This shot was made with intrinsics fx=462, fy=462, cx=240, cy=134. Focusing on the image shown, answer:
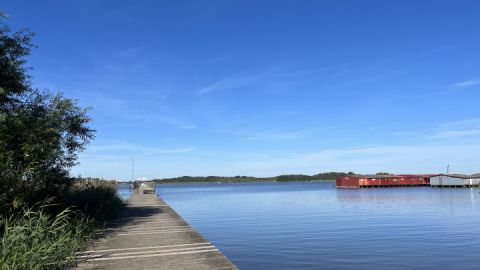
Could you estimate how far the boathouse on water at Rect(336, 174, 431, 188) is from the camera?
5773 inches

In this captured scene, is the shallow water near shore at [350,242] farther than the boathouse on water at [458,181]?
No

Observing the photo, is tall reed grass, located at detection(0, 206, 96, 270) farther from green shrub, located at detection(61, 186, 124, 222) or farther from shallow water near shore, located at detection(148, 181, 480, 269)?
shallow water near shore, located at detection(148, 181, 480, 269)

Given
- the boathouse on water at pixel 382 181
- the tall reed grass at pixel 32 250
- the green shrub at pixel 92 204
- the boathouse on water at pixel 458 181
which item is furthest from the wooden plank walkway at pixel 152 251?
the boathouse on water at pixel 382 181

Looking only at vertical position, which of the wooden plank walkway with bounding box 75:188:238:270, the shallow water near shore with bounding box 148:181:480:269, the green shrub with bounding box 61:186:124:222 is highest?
the green shrub with bounding box 61:186:124:222

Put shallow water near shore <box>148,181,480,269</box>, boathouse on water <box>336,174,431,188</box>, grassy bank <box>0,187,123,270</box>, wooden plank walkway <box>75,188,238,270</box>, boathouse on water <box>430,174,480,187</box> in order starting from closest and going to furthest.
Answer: grassy bank <box>0,187,123,270</box>, wooden plank walkway <box>75,188,238,270</box>, shallow water near shore <box>148,181,480,269</box>, boathouse on water <box>430,174,480,187</box>, boathouse on water <box>336,174,431,188</box>

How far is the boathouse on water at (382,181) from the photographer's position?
481 ft

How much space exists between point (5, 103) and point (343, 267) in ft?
46.2

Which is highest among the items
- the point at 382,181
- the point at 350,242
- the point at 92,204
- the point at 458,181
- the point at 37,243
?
the point at 382,181

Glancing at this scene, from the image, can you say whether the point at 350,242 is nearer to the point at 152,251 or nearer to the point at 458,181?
the point at 152,251

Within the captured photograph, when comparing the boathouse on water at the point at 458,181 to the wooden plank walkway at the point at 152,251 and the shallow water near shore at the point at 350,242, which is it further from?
the wooden plank walkway at the point at 152,251

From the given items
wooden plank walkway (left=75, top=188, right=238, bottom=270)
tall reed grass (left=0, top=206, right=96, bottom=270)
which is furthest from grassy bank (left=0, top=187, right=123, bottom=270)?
wooden plank walkway (left=75, top=188, right=238, bottom=270)

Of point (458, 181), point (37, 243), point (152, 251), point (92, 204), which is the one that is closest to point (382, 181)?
point (458, 181)

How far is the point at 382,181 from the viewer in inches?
5773

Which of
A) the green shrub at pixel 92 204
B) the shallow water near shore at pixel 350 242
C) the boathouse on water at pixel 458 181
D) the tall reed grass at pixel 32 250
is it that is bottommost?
the shallow water near shore at pixel 350 242
